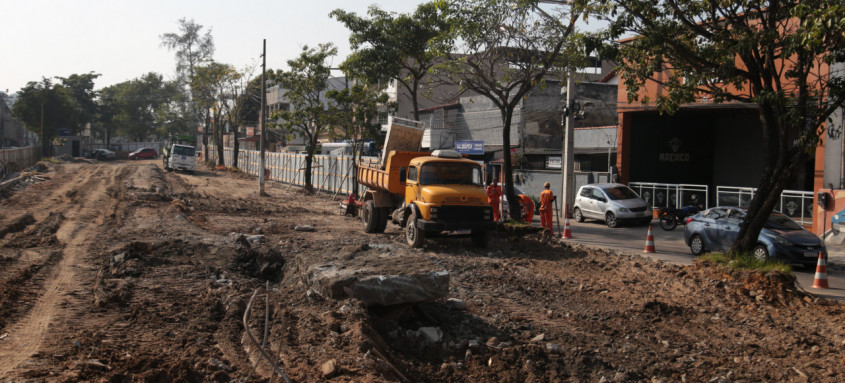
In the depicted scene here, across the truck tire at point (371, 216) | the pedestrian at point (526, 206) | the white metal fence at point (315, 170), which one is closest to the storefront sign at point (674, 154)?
the pedestrian at point (526, 206)

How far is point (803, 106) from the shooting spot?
10906mm

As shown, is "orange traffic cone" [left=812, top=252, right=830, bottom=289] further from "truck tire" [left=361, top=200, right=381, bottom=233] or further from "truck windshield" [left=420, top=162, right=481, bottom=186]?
"truck tire" [left=361, top=200, right=381, bottom=233]

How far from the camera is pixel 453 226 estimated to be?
14344mm

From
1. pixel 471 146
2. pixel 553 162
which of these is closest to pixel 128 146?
pixel 471 146

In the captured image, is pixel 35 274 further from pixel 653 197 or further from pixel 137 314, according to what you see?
pixel 653 197

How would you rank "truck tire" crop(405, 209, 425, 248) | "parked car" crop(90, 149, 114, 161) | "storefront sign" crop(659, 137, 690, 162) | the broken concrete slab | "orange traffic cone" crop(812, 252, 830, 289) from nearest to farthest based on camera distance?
the broken concrete slab
"orange traffic cone" crop(812, 252, 830, 289)
"truck tire" crop(405, 209, 425, 248)
"storefront sign" crop(659, 137, 690, 162)
"parked car" crop(90, 149, 114, 161)

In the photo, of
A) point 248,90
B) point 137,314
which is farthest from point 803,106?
point 248,90

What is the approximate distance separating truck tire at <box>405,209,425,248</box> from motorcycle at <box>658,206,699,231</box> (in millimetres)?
10593

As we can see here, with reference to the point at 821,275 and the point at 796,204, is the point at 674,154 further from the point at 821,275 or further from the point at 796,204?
the point at 821,275

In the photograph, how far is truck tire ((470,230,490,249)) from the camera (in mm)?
15117

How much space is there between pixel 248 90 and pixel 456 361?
51.8 meters

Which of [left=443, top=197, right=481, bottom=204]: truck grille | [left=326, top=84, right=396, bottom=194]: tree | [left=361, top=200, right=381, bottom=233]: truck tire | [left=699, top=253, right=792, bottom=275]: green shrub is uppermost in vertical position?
[left=326, top=84, right=396, bottom=194]: tree

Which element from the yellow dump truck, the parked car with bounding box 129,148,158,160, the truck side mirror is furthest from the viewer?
the parked car with bounding box 129,148,158,160

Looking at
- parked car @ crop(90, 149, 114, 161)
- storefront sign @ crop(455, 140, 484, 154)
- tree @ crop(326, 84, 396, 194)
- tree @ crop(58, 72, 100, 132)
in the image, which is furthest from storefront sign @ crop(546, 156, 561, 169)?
tree @ crop(58, 72, 100, 132)
